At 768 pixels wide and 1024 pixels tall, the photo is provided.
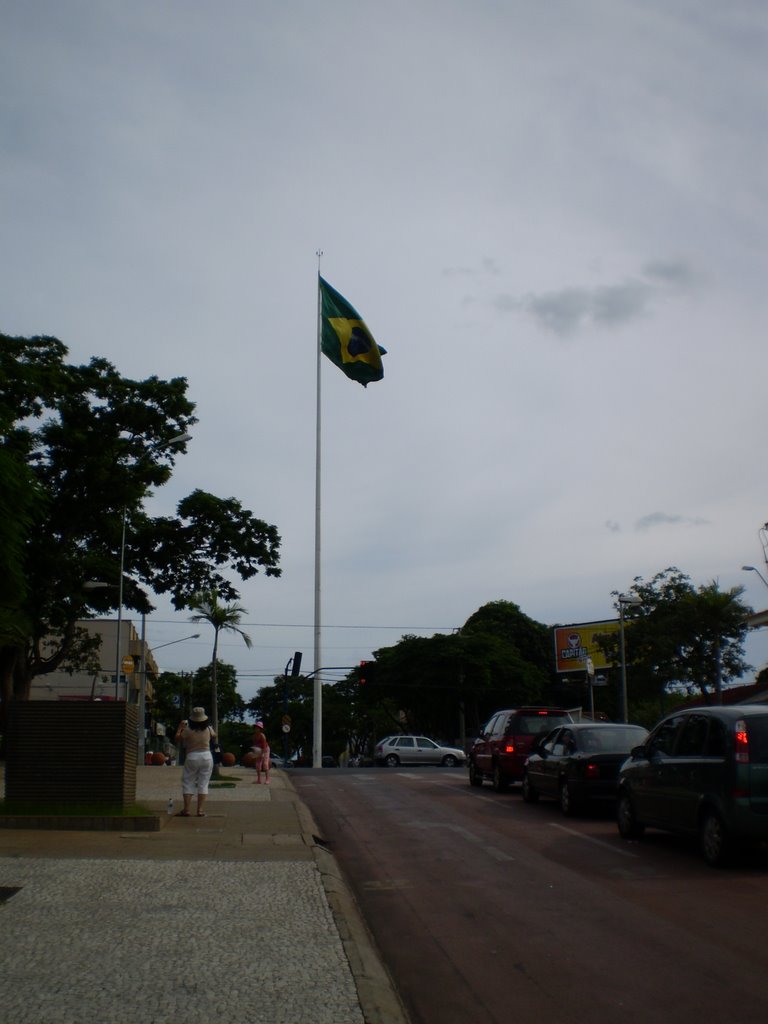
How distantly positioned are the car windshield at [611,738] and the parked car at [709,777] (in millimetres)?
3413

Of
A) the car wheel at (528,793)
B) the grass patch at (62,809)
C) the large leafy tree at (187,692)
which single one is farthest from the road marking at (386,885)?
the large leafy tree at (187,692)

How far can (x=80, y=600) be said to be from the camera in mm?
30750

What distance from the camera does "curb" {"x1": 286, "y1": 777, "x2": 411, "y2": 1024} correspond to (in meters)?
5.92

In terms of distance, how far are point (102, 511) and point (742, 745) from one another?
23437 millimetres

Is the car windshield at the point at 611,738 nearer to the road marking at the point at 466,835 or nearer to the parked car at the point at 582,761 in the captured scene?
the parked car at the point at 582,761

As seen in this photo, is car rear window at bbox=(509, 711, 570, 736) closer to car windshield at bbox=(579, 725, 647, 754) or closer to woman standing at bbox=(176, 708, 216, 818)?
car windshield at bbox=(579, 725, 647, 754)

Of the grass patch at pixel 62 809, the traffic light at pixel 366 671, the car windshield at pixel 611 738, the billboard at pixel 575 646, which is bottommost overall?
the grass patch at pixel 62 809

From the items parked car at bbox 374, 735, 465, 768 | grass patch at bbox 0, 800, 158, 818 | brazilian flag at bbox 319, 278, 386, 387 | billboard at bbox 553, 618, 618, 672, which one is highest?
brazilian flag at bbox 319, 278, 386, 387

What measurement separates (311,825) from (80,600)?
16.9m

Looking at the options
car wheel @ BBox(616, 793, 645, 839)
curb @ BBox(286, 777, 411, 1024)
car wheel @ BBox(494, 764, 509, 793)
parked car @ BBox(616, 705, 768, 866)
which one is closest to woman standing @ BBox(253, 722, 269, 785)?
car wheel @ BBox(494, 764, 509, 793)

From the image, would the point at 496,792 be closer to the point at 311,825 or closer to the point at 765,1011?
the point at 311,825

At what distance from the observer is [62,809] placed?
14258 millimetres

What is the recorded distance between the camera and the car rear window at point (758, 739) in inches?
425

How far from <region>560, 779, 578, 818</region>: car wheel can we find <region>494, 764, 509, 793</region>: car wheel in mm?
4874
